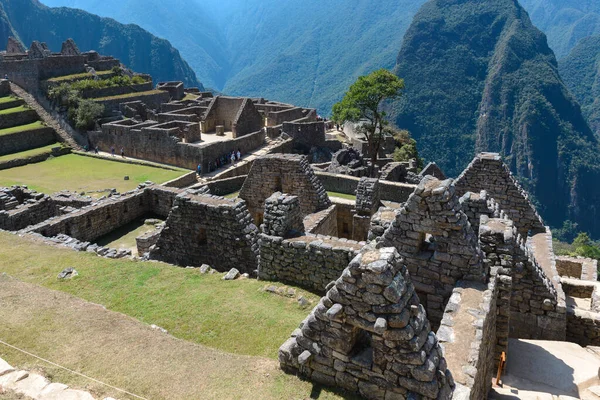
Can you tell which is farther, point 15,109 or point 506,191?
point 15,109

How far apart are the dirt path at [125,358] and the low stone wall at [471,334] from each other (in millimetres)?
1582

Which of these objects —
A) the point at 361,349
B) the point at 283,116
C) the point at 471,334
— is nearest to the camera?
the point at 361,349

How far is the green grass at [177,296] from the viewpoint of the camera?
7238 mm

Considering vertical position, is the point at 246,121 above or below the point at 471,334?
above

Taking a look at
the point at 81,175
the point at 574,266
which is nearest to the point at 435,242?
the point at 574,266

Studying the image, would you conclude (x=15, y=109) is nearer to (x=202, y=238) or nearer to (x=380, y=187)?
(x=380, y=187)

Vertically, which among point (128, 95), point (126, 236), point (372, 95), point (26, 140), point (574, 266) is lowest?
point (574, 266)

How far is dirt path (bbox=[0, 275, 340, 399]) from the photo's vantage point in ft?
18.3

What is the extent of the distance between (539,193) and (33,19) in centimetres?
20066

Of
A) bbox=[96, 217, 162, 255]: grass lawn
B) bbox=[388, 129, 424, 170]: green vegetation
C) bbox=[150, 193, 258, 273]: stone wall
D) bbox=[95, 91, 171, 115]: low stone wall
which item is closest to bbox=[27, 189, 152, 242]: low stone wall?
bbox=[96, 217, 162, 255]: grass lawn

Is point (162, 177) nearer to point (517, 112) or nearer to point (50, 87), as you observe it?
point (50, 87)

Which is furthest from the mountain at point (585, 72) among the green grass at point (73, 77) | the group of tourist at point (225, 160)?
the green grass at point (73, 77)

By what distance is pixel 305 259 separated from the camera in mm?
8656

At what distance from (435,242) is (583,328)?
446 cm
